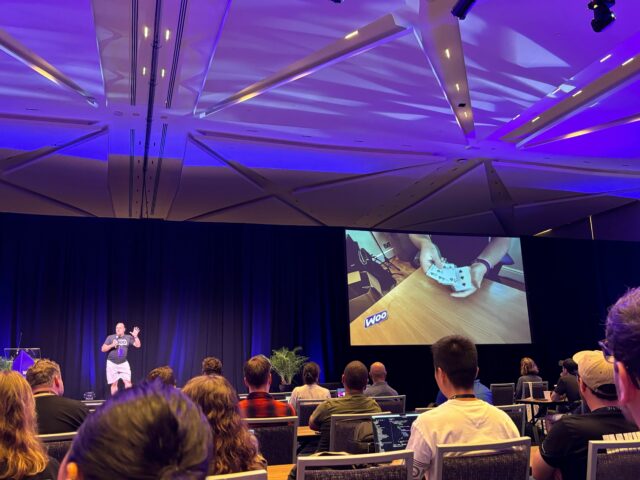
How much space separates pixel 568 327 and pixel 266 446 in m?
11.2

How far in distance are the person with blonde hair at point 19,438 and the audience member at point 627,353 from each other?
1856 millimetres

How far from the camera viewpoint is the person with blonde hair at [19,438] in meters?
1.96

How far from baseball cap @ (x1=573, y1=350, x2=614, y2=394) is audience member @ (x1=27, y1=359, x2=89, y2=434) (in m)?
2.63

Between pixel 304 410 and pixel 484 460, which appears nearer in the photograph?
pixel 484 460

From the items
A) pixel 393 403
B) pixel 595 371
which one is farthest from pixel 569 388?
pixel 595 371

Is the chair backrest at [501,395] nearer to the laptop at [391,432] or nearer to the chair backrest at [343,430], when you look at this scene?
the chair backrest at [343,430]

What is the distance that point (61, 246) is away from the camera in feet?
36.3

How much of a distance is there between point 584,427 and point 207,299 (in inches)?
388

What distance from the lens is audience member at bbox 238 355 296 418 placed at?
3.94 m

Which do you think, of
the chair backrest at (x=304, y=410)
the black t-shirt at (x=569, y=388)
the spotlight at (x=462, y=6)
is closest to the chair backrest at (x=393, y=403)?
the chair backrest at (x=304, y=410)

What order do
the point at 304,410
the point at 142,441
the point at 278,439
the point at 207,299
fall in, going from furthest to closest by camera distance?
the point at 207,299 → the point at 304,410 → the point at 278,439 → the point at 142,441

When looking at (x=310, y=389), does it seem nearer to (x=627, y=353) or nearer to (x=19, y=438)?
(x=19, y=438)

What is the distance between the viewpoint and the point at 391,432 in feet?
9.01

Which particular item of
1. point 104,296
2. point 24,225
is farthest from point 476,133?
point 24,225
